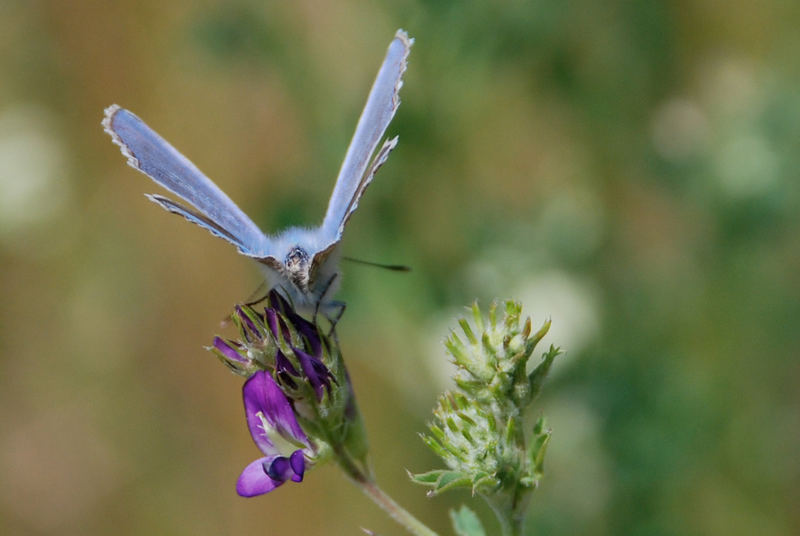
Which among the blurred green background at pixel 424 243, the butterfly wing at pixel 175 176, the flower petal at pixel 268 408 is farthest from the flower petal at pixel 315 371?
the blurred green background at pixel 424 243

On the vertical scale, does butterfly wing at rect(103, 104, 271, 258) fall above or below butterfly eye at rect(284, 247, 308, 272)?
above

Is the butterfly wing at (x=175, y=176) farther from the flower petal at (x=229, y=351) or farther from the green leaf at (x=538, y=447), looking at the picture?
the green leaf at (x=538, y=447)

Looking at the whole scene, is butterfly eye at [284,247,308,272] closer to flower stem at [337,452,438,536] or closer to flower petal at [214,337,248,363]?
flower petal at [214,337,248,363]

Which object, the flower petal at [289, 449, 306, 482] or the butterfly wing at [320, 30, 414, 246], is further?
the butterfly wing at [320, 30, 414, 246]

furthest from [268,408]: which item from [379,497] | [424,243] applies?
[424,243]

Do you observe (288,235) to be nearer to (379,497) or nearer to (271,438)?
(271,438)

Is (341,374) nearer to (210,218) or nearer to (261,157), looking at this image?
(210,218)

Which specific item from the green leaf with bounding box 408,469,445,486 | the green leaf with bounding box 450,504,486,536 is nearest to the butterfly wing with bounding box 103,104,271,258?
the green leaf with bounding box 408,469,445,486
